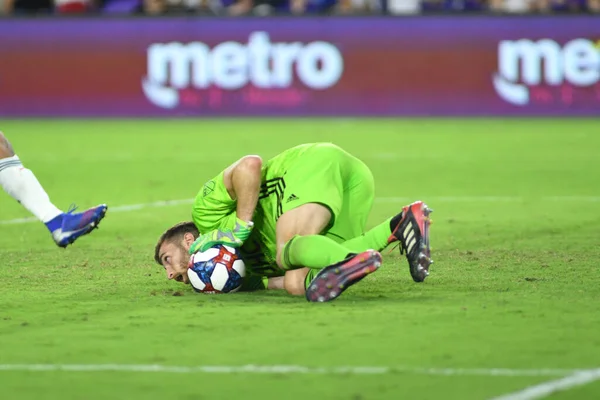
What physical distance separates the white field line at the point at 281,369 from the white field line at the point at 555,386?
0.06m

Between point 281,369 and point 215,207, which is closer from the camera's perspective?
point 281,369

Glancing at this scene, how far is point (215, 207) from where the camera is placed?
25.3ft

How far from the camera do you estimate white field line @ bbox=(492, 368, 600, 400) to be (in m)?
5.04

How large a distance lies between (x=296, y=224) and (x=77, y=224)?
4.42ft

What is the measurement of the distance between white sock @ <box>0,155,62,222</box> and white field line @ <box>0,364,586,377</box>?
7.43 ft

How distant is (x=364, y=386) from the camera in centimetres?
524

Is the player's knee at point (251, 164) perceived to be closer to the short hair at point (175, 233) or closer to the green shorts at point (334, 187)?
the green shorts at point (334, 187)

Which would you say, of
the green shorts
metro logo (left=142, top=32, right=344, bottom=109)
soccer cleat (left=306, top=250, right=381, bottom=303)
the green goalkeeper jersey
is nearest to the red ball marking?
the green goalkeeper jersey

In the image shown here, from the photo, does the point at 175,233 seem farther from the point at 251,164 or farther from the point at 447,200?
the point at 447,200

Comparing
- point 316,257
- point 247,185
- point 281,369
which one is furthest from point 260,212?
point 281,369

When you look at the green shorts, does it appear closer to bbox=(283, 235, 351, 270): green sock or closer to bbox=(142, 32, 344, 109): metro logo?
bbox=(283, 235, 351, 270): green sock

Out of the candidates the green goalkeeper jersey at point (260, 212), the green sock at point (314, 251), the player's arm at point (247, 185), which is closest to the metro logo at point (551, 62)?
the green goalkeeper jersey at point (260, 212)

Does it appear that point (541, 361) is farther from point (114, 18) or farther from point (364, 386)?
point (114, 18)

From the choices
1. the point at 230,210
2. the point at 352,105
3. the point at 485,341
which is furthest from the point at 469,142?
the point at 485,341
